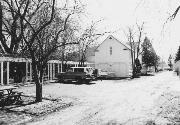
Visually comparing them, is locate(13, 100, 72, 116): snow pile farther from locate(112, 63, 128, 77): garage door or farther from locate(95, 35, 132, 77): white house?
locate(95, 35, 132, 77): white house

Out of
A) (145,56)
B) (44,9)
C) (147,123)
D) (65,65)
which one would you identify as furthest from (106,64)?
(147,123)

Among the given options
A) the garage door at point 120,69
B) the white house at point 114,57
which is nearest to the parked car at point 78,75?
the garage door at point 120,69

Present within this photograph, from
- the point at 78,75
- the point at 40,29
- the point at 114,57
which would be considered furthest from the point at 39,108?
the point at 114,57

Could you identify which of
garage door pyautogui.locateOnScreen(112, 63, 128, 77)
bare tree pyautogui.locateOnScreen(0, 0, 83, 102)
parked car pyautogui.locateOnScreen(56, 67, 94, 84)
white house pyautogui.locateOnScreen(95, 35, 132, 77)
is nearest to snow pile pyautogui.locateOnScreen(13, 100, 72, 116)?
bare tree pyautogui.locateOnScreen(0, 0, 83, 102)

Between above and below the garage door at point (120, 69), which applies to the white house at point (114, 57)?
above

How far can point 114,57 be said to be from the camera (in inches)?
1885

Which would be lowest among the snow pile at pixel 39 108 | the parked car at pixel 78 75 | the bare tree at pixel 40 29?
the snow pile at pixel 39 108

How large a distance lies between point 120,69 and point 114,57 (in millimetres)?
2834

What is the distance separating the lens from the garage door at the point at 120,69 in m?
46.0

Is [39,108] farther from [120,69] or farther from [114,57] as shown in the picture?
[114,57]

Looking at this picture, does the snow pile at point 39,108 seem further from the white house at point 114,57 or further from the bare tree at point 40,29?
the white house at point 114,57

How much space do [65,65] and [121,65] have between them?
12.1m

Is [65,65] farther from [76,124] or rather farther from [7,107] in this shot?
[76,124]

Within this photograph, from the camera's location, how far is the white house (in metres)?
46.5
